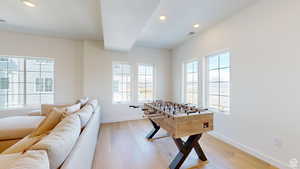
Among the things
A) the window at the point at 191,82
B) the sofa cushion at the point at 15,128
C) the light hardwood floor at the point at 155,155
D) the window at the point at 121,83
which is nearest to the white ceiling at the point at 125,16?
the window at the point at 121,83

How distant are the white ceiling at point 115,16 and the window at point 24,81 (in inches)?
35.9

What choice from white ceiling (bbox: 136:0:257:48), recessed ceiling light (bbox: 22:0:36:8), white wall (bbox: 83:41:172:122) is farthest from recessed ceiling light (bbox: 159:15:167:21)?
recessed ceiling light (bbox: 22:0:36:8)

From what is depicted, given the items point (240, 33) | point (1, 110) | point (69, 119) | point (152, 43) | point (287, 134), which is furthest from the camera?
point (152, 43)

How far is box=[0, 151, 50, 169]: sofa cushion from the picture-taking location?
0.65 meters

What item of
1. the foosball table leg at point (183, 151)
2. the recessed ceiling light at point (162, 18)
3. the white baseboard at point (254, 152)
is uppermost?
the recessed ceiling light at point (162, 18)

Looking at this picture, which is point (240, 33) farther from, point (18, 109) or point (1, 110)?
point (1, 110)

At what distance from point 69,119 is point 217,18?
10.7ft

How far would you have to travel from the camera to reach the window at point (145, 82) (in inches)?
177

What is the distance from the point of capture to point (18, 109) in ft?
11.1

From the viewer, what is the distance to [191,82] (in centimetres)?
391

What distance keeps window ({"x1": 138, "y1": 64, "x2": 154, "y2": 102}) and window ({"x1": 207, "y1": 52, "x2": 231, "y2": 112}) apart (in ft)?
6.98

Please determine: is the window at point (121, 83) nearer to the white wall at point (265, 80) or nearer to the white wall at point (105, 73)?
the white wall at point (105, 73)

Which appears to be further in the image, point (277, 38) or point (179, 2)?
point (179, 2)

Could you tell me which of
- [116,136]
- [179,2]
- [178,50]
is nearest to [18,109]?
[116,136]
